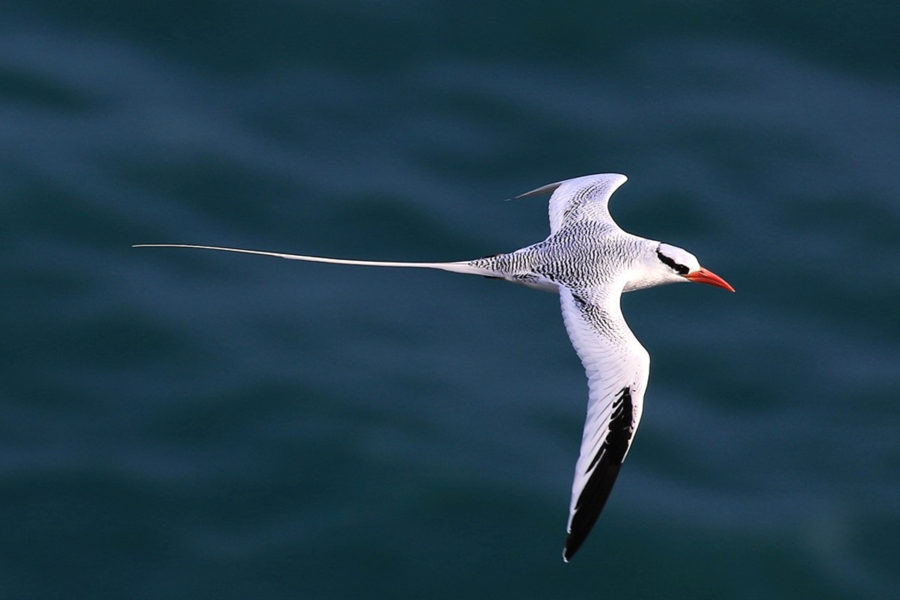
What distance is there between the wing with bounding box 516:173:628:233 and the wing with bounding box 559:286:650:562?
65.7 inches

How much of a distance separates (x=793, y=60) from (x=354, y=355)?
700cm

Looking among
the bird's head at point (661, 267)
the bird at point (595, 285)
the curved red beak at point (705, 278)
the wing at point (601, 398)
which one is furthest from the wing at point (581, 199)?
the wing at point (601, 398)

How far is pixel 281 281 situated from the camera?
17.7 metres

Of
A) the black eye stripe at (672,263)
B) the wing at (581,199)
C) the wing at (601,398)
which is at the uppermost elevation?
the wing at (581,199)

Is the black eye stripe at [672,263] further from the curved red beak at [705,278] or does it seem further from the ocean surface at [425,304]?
the ocean surface at [425,304]

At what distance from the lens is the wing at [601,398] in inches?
508

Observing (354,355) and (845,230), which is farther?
(845,230)

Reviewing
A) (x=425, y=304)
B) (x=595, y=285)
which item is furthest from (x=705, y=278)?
(x=425, y=304)

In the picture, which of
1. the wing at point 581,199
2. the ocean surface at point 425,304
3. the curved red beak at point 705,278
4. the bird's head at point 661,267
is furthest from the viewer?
the wing at point 581,199

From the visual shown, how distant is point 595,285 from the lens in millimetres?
14633

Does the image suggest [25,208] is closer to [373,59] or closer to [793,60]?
[373,59]

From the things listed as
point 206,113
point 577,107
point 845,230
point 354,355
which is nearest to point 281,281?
point 354,355

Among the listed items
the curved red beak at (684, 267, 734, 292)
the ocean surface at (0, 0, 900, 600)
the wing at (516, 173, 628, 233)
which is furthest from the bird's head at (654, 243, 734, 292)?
the ocean surface at (0, 0, 900, 600)

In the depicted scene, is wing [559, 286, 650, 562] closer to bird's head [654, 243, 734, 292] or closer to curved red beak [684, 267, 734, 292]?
bird's head [654, 243, 734, 292]
